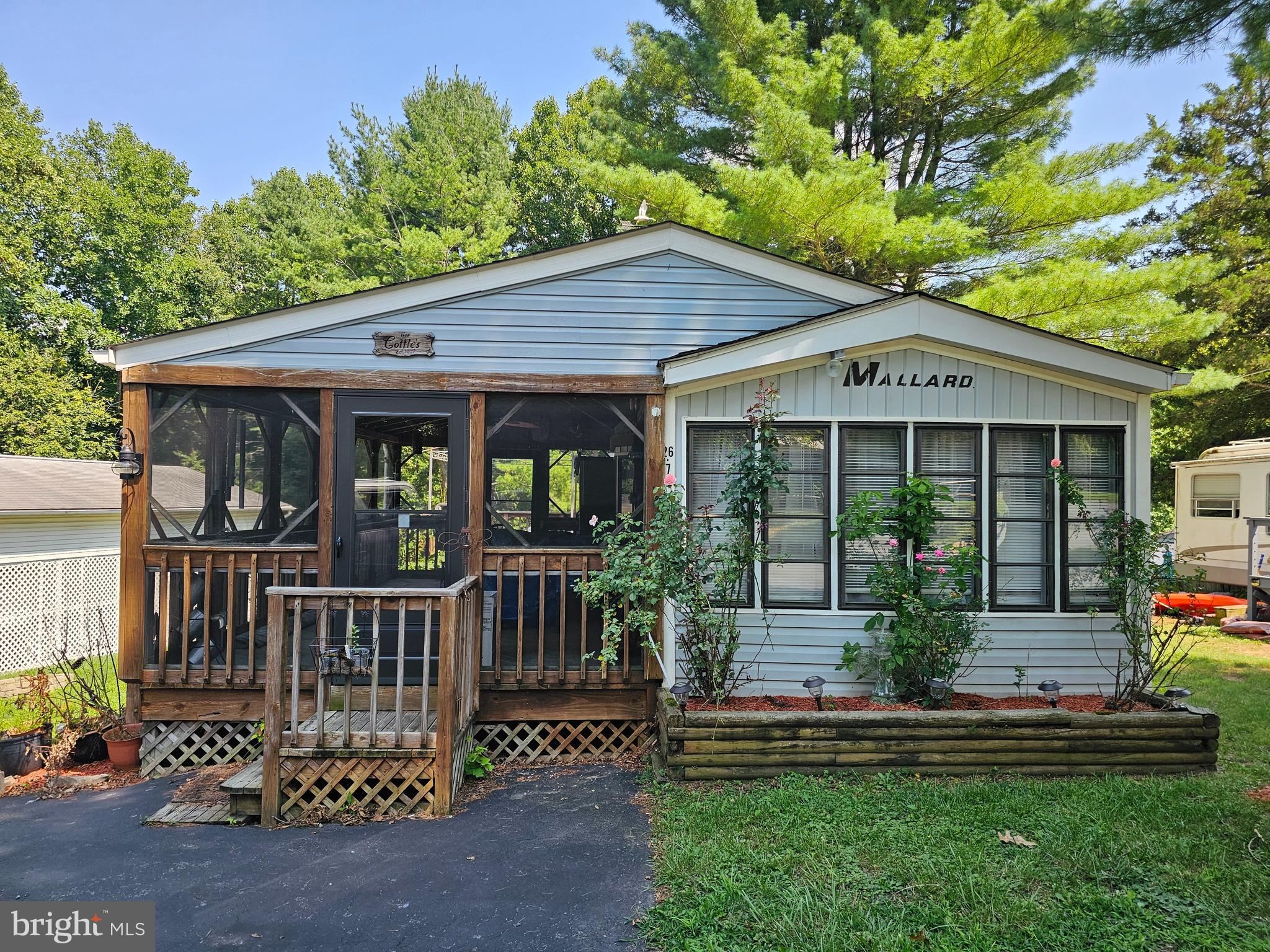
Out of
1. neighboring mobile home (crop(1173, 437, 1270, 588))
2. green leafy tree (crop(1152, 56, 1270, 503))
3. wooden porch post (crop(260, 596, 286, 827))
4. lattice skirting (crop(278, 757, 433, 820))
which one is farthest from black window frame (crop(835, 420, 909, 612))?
green leafy tree (crop(1152, 56, 1270, 503))

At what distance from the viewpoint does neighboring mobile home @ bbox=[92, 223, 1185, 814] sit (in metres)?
4.81

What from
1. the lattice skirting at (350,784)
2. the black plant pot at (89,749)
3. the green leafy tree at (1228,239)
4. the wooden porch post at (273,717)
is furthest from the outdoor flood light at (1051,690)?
the green leafy tree at (1228,239)

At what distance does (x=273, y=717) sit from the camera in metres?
3.80

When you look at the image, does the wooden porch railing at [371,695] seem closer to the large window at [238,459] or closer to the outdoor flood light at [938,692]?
the large window at [238,459]

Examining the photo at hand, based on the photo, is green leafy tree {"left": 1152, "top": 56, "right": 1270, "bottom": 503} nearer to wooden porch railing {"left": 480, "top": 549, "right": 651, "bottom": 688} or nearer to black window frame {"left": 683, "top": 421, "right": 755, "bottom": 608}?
black window frame {"left": 683, "top": 421, "right": 755, "bottom": 608}

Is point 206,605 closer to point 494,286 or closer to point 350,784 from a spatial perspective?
point 350,784

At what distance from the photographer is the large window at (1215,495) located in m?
11.2

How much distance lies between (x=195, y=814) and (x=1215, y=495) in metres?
14.9

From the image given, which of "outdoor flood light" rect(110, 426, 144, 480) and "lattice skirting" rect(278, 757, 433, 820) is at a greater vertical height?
"outdoor flood light" rect(110, 426, 144, 480)

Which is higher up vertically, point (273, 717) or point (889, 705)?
point (273, 717)


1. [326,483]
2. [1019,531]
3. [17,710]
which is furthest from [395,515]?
[1019,531]

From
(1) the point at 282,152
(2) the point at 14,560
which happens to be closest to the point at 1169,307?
(2) the point at 14,560

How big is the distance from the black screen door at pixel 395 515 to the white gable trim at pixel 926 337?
1889 mm

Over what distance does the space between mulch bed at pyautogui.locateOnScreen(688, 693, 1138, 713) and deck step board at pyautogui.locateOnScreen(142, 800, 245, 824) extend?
282 cm
